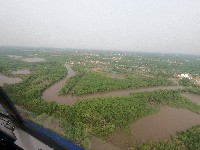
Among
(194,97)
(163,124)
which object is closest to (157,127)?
(163,124)

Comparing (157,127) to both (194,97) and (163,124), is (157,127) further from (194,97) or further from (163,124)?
(194,97)

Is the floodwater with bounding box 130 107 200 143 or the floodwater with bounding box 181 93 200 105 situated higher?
the floodwater with bounding box 130 107 200 143

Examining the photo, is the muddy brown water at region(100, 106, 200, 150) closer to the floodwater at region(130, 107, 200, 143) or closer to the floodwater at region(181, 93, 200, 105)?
the floodwater at region(130, 107, 200, 143)

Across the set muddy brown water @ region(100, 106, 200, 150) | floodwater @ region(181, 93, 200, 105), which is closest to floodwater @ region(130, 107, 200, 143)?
muddy brown water @ region(100, 106, 200, 150)

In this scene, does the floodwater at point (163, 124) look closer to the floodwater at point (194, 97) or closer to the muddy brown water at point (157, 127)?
the muddy brown water at point (157, 127)

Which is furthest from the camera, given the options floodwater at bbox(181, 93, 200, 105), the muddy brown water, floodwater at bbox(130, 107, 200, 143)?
floodwater at bbox(181, 93, 200, 105)

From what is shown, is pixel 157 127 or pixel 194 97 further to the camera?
pixel 194 97

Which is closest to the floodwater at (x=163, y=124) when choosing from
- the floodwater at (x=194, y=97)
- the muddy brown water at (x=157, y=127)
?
the muddy brown water at (x=157, y=127)

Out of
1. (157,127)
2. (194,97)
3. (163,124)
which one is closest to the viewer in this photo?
(157,127)

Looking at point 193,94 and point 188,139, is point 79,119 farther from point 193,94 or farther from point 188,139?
point 193,94

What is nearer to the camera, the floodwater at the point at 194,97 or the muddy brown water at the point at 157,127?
the muddy brown water at the point at 157,127
